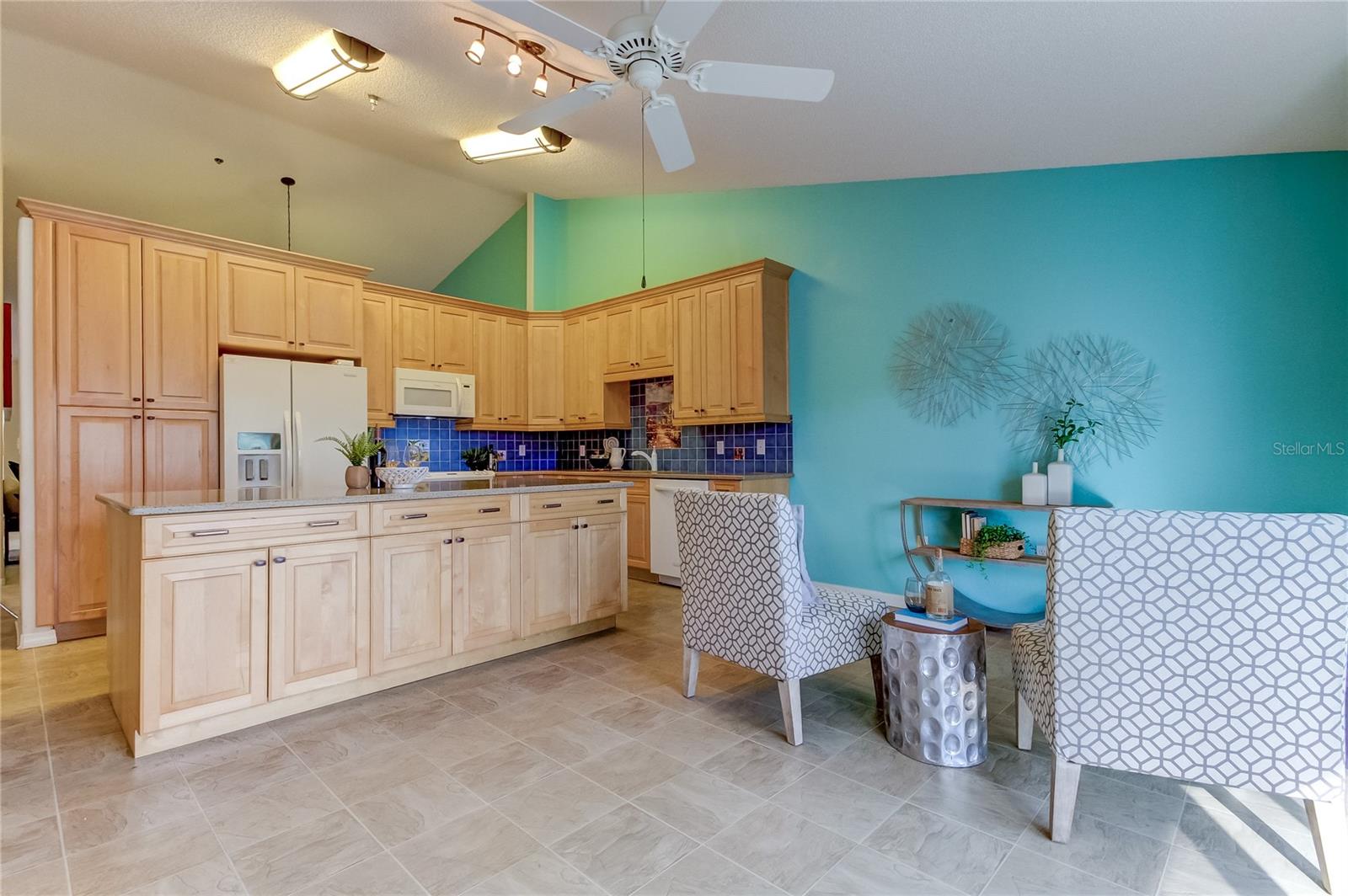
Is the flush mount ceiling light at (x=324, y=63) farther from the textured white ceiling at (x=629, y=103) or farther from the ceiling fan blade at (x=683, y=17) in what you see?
the ceiling fan blade at (x=683, y=17)

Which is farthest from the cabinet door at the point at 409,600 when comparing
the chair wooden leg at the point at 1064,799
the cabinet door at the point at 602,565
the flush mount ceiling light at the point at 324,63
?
the flush mount ceiling light at the point at 324,63

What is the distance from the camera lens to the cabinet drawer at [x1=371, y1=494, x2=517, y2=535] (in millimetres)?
2822

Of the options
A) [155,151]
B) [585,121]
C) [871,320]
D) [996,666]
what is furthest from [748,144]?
[155,151]

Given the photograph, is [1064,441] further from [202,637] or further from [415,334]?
[415,334]

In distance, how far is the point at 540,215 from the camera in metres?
6.35

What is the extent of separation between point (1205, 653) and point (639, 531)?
4.04 m

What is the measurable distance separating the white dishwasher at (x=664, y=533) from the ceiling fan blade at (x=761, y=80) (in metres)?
3.04

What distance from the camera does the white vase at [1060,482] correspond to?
11.9 feet

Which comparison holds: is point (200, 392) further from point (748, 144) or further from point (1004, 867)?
point (1004, 867)

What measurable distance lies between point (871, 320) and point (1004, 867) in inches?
139

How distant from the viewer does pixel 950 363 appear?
4.17 metres

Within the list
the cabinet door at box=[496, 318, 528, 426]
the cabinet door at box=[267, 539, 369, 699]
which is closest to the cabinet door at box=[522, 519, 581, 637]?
the cabinet door at box=[267, 539, 369, 699]

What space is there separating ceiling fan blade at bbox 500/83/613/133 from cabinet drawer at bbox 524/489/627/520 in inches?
69.1

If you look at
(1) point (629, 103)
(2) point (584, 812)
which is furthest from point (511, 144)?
(2) point (584, 812)
